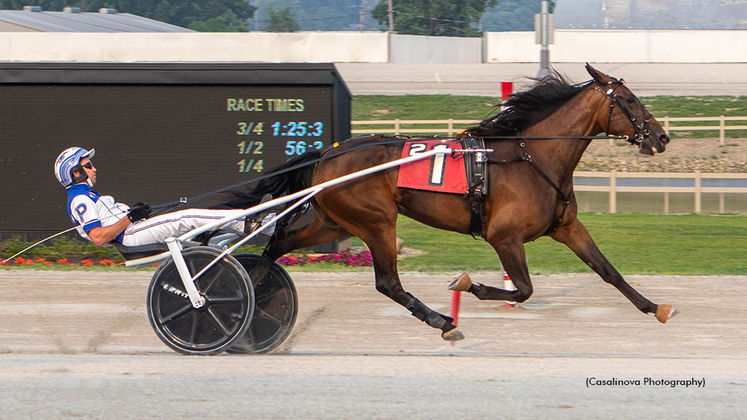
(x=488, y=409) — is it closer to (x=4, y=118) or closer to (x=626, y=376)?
(x=626, y=376)

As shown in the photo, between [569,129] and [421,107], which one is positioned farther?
[421,107]

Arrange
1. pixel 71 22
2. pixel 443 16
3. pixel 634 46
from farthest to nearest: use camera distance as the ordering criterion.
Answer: pixel 443 16
pixel 71 22
pixel 634 46

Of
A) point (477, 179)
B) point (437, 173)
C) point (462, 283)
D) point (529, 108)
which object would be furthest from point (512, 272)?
point (529, 108)

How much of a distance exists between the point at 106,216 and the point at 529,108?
309 centimetres

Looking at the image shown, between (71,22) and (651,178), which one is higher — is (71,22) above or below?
above

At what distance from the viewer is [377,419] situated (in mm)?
3951

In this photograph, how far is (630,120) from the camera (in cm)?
587

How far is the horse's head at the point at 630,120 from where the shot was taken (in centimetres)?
582

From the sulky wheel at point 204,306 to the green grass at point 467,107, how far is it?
77.6 ft

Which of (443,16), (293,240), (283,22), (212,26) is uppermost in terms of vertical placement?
(283,22)

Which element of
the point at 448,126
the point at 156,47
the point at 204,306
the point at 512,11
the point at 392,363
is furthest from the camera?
the point at 512,11

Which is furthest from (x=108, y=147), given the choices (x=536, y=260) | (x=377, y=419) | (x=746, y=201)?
(x=746, y=201)

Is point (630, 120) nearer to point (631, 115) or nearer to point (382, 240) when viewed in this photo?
point (631, 115)

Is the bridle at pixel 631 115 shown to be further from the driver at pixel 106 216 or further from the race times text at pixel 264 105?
the race times text at pixel 264 105
